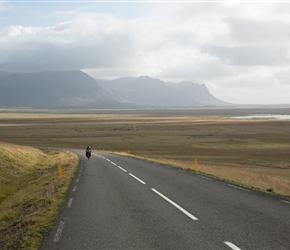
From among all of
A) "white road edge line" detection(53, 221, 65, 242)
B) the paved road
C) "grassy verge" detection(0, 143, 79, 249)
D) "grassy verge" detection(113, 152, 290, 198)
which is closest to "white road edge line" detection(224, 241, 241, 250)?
the paved road

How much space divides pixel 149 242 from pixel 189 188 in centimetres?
906

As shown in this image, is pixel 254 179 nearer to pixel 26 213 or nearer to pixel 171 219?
pixel 171 219

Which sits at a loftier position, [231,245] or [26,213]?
[231,245]

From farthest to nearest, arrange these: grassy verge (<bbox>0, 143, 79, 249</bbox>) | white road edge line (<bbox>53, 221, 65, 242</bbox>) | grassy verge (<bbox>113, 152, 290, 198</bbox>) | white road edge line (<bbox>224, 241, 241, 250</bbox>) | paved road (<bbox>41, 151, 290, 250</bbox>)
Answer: grassy verge (<bbox>113, 152, 290, 198</bbox>) < grassy verge (<bbox>0, 143, 79, 249</bbox>) < white road edge line (<bbox>53, 221, 65, 242</bbox>) < paved road (<bbox>41, 151, 290, 250</bbox>) < white road edge line (<bbox>224, 241, 241, 250</bbox>)

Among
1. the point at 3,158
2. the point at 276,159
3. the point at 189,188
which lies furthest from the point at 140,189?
the point at 276,159

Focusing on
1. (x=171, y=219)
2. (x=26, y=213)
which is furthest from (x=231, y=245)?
(x=26, y=213)

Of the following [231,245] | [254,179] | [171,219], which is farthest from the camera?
[254,179]

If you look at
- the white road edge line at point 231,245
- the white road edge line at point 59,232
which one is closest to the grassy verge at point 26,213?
the white road edge line at point 59,232

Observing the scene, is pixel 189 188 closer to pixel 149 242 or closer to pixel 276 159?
pixel 149 242

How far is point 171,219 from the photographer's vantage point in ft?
36.2

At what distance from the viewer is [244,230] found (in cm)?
967

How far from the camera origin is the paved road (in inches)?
343

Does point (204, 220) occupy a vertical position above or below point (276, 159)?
above

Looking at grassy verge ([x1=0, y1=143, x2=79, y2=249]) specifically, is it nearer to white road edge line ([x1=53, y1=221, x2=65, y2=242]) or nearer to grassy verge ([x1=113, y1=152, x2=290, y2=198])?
white road edge line ([x1=53, y1=221, x2=65, y2=242])
